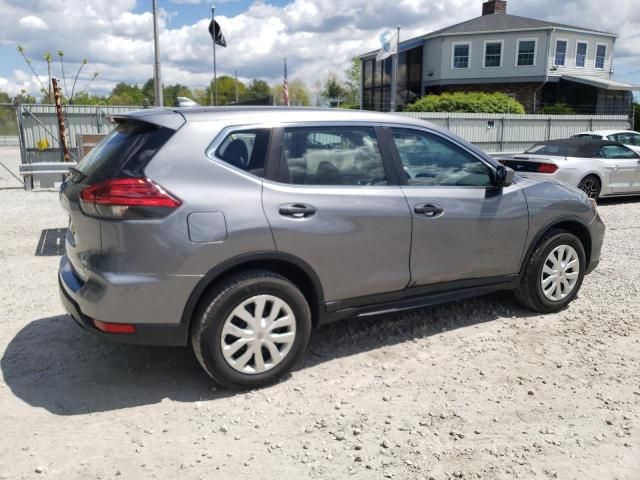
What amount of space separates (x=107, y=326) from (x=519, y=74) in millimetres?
39655

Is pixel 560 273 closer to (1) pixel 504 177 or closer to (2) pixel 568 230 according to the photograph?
(2) pixel 568 230

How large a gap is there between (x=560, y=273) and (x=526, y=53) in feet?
123

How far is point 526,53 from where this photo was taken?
38219 millimetres

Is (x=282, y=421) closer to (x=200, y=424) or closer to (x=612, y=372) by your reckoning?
(x=200, y=424)

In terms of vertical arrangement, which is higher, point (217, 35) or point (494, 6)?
point (494, 6)

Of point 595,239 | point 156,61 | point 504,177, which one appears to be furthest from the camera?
point 156,61

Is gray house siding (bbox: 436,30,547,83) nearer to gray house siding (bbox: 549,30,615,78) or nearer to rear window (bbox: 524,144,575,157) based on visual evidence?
gray house siding (bbox: 549,30,615,78)

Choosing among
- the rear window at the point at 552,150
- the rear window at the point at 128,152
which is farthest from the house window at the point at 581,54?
the rear window at the point at 128,152

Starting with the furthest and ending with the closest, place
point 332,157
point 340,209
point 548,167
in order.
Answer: point 548,167
point 332,157
point 340,209

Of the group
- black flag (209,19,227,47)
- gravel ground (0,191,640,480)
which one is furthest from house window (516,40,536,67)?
gravel ground (0,191,640,480)

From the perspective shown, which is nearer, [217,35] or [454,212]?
[454,212]

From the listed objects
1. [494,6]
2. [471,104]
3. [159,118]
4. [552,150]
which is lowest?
[552,150]

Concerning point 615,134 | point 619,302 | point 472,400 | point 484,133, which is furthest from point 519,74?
point 472,400

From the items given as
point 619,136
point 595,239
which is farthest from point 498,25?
point 595,239
